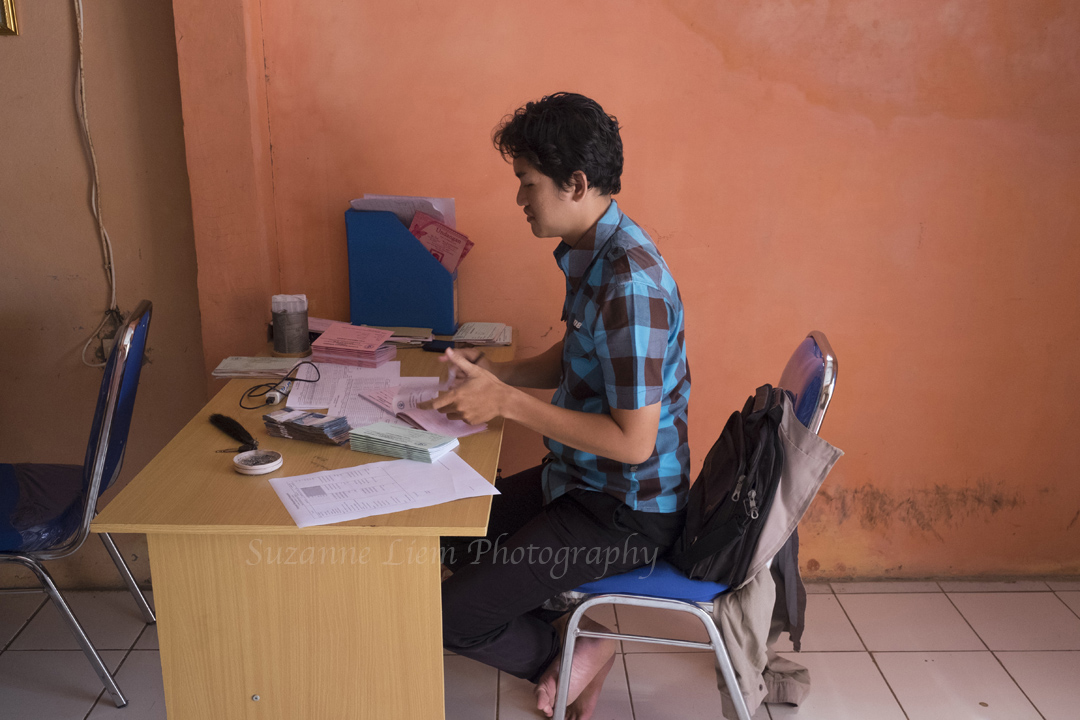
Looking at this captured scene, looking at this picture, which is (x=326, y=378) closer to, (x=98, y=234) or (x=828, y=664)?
(x=98, y=234)

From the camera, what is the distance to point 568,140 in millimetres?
1429

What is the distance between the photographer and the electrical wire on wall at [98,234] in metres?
2.06

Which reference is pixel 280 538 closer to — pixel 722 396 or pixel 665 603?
pixel 665 603

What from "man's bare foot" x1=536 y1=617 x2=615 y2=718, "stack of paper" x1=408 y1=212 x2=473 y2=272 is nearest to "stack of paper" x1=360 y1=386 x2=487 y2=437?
"stack of paper" x1=408 y1=212 x2=473 y2=272

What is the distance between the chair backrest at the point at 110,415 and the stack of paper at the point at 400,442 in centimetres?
59

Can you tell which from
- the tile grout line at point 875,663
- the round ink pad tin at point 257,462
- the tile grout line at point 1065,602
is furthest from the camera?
the tile grout line at point 1065,602

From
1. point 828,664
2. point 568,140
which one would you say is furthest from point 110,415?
point 828,664

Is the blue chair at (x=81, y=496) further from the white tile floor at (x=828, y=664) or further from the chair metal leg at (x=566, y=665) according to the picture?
the chair metal leg at (x=566, y=665)

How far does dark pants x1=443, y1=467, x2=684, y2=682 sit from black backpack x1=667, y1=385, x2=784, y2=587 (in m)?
0.07

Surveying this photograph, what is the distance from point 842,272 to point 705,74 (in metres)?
0.69

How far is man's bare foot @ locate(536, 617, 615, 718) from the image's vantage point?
5.80 ft

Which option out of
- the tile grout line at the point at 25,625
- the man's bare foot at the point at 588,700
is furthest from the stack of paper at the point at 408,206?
the tile grout line at the point at 25,625

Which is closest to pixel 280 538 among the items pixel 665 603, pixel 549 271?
pixel 665 603

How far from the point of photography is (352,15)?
82.0 inches
